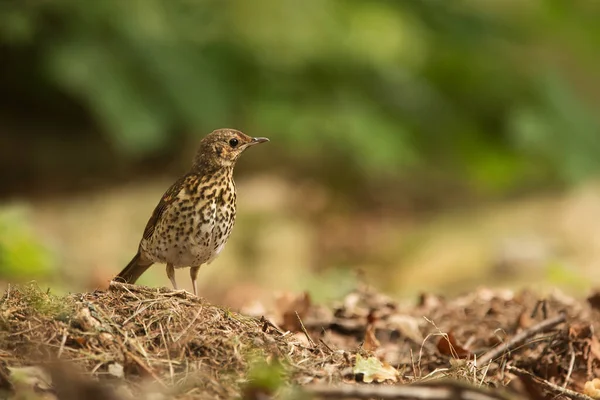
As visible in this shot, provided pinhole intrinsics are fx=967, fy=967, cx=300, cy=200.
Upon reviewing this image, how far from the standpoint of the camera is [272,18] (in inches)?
431

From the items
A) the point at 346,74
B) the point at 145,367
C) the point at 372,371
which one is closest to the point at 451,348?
the point at 372,371

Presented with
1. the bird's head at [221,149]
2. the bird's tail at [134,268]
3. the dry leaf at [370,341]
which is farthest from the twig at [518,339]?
the bird's tail at [134,268]

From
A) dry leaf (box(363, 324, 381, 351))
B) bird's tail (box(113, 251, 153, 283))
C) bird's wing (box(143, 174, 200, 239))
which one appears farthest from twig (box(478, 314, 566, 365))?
bird's tail (box(113, 251, 153, 283))

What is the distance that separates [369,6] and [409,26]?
1.87 ft

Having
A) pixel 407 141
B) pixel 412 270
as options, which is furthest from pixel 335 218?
pixel 412 270

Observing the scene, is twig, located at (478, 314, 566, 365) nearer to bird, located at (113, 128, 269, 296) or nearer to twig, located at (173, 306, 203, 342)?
twig, located at (173, 306, 203, 342)

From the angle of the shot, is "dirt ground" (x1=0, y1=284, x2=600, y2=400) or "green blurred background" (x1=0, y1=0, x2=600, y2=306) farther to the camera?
"green blurred background" (x1=0, y1=0, x2=600, y2=306)

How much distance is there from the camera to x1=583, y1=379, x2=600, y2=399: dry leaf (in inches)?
153

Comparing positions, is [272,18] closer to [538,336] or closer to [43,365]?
[538,336]

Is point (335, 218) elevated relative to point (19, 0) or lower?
lower

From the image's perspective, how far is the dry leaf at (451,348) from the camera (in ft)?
13.7

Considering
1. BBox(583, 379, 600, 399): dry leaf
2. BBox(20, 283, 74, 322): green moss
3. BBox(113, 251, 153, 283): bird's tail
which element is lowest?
BBox(20, 283, 74, 322): green moss

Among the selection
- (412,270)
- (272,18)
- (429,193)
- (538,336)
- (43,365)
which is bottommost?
(43,365)

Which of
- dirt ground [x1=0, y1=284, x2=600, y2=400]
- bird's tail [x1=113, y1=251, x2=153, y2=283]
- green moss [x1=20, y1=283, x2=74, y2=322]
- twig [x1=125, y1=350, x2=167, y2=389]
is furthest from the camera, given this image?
bird's tail [x1=113, y1=251, x2=153, y2=283]
